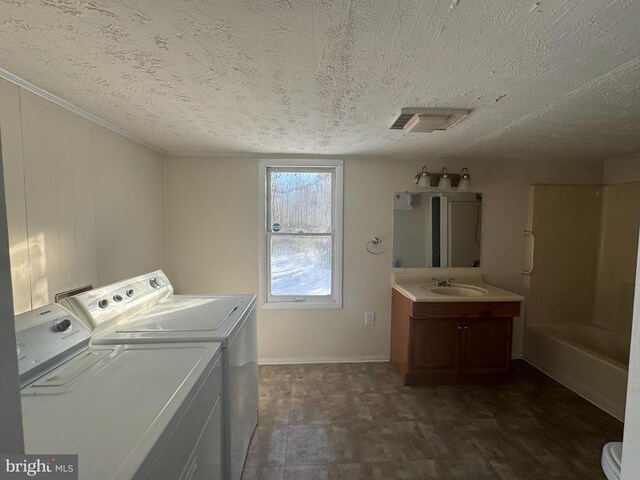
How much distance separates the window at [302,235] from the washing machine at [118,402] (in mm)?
1526

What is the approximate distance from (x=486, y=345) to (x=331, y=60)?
97.2 inches

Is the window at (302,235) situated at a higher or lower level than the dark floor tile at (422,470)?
higher

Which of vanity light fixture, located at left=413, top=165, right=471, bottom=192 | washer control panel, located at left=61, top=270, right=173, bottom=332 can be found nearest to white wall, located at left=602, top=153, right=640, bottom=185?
vanity light fixture, located at left=413, top=165, right=471, bottom=192

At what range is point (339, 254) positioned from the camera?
2719 millimetres

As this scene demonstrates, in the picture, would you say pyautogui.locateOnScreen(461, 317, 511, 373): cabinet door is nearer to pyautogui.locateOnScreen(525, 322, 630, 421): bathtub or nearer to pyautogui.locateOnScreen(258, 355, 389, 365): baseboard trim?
pyautogui.locateOnScreen(525, 322, 630, 421): bathtub

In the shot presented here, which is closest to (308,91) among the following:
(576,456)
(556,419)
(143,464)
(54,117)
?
(54,117)

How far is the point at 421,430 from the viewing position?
6.14ft

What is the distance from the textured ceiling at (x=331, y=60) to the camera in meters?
0.82

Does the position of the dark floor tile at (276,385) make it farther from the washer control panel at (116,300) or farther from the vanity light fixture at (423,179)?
the vanity light fixture at (423,179)

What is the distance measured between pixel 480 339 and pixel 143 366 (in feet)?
8.02

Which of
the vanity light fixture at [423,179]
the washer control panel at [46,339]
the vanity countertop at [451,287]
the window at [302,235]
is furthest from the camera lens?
the window at [302,235]

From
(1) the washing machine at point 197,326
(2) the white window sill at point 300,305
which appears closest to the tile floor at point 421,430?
(1) the washing machine at point 197,326

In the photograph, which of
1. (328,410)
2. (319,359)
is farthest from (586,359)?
(319,359)

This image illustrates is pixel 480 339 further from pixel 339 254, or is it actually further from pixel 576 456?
pixel 339 254
